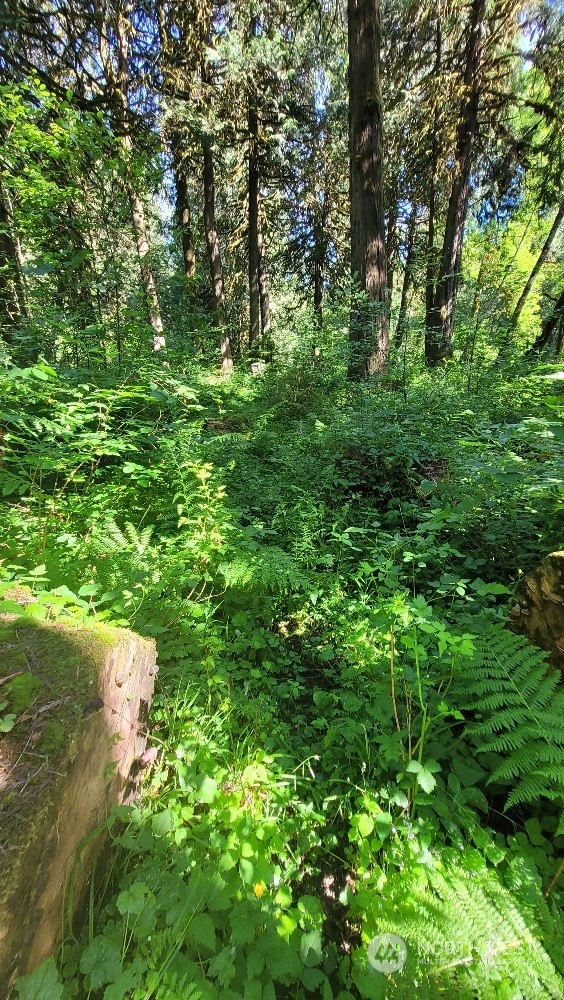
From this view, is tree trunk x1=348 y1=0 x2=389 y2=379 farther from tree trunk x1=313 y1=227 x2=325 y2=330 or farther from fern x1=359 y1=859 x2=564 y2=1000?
tree trunk x1=313 y1=227 x2=325 y2=330

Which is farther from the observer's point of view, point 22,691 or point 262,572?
point 262,572

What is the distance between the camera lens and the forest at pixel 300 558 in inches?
53.0

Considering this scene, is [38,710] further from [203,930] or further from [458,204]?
[458,204]

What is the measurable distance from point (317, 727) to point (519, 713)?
104cm

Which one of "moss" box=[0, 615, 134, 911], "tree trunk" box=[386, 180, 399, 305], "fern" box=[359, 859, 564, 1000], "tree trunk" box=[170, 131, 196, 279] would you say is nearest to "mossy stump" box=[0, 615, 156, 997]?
"moss" box=[0, 615, 134, 911]

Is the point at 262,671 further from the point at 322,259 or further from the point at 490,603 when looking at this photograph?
the point at 322,259

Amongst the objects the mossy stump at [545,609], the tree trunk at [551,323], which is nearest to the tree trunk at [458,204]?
the tree trunk at [551,323]

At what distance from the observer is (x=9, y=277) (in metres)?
5.07

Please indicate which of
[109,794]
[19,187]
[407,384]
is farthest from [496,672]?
[19,187]

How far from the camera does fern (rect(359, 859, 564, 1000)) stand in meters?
1.21

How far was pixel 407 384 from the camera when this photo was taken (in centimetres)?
598

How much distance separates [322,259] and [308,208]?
1491mm

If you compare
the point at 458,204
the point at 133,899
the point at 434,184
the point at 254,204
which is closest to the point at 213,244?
the point at 254,204

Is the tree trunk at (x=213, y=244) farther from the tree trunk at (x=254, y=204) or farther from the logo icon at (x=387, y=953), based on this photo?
the logo icon at (x=387, y=953)
